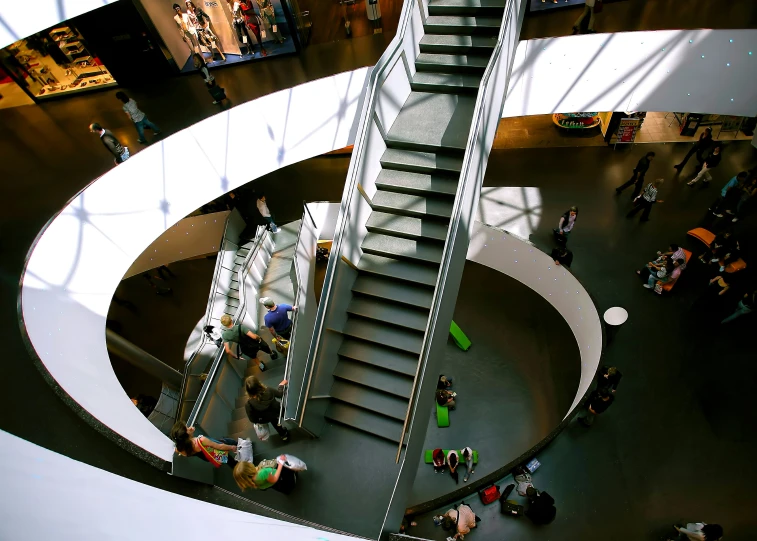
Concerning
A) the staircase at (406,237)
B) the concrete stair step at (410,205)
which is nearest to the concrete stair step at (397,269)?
the staircase at (406,237)

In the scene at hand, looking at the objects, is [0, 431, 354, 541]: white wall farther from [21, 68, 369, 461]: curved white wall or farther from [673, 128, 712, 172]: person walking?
[673, 128, 712, 172]: person walking

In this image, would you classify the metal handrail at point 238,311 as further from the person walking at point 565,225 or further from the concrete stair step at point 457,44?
→ the person walking at point 565,225

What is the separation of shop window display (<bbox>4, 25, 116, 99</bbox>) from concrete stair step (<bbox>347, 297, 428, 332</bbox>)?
1294 centimetres

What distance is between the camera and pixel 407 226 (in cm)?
712

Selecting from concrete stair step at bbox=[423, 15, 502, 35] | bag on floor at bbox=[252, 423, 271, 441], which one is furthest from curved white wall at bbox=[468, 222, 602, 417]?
bag on floor at bbox=[252, 423, 271, 441]

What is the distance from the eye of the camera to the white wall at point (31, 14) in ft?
25.5

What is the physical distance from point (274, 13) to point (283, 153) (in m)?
5.24

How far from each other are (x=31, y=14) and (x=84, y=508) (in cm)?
1023

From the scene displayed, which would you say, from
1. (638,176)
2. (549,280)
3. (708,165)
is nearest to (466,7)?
(549,280)

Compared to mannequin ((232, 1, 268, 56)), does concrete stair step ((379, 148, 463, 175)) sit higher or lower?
lower

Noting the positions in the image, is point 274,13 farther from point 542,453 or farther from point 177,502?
point 177,502

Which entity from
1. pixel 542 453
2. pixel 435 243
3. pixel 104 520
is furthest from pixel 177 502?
pixel 542 453

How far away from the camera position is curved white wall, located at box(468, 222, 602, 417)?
9.49 m

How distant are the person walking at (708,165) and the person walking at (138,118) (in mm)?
14580
